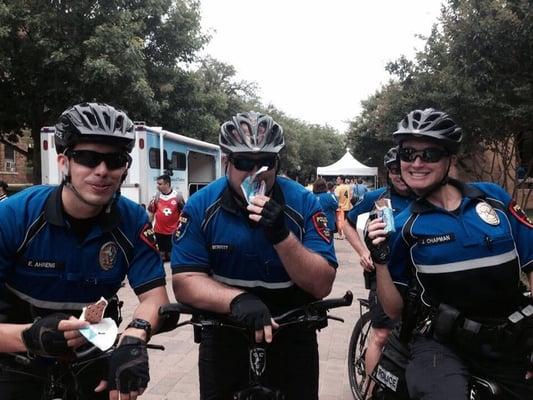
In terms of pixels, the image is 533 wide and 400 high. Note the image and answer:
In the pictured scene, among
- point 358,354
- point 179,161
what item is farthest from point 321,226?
point 179,161

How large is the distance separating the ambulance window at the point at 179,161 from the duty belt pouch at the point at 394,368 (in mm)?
12351

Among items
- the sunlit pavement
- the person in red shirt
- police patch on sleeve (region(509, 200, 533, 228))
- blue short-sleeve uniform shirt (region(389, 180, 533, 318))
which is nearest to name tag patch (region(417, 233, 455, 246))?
blue short-sleeve uniform shirt (region(389, 180, 533, 318))

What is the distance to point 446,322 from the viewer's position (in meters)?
2.46

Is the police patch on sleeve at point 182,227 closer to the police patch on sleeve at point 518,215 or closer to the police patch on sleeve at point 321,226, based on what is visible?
the police patch on sleeve at point 321,226

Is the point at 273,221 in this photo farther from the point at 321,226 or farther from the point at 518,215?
the point at 518,215

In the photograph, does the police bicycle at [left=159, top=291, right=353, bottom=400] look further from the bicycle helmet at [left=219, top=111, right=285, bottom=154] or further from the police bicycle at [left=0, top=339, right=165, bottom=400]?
the bicycle helmet at [left=219, top=111, right=285, bottom=154]

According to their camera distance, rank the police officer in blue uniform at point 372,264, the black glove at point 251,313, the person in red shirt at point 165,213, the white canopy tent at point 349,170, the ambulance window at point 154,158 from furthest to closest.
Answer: the white canopy tent at point 349,170, the ambulance window at point 154,158, the person in red shirt at point 165,213, the police officer in blue uniform at point 372,264, the black glove at point 251,313

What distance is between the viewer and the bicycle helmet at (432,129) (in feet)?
9.04

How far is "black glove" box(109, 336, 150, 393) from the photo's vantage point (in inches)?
74.8

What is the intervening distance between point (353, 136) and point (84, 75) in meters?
28.4

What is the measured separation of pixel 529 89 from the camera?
11633 millimetres

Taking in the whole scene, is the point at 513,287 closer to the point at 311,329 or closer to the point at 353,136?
the point at 311,329

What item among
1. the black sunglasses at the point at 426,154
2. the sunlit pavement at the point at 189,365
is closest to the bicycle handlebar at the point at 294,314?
the black sunglasses at the point at 426,154

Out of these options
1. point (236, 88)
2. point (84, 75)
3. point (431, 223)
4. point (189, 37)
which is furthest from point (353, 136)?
point (431, 223)
